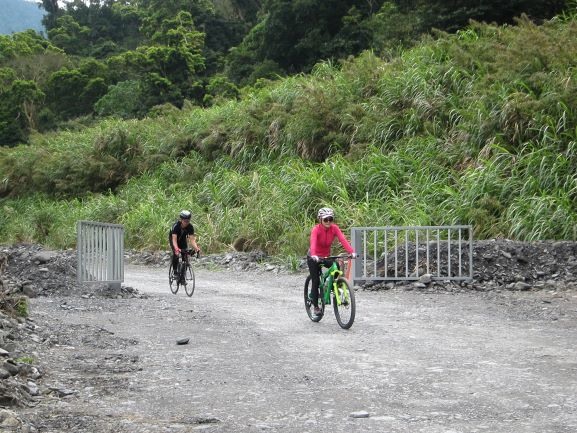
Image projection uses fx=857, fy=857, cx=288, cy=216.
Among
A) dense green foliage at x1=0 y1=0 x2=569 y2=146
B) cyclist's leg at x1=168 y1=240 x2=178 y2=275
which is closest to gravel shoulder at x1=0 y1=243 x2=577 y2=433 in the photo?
cyclist's leg at x1=168 y1=240 x2=178 y2=275

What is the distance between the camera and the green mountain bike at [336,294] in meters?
10.9

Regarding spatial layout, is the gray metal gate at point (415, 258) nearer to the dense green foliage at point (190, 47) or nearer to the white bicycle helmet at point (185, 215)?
the white bicycle helmet at point (185, 215)

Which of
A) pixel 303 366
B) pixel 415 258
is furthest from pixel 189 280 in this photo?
pixel 303 366

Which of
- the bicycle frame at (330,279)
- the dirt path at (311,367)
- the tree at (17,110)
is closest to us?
the dirt path at (311,367)

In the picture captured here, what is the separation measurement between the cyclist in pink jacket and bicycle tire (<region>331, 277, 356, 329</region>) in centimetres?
42

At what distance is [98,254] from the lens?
636 inches

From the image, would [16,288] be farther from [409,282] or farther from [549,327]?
[549,327]

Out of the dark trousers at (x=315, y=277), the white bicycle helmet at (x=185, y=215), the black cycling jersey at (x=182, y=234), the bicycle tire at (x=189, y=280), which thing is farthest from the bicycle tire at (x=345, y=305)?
the black cycling jersey at (x=182, y=234)

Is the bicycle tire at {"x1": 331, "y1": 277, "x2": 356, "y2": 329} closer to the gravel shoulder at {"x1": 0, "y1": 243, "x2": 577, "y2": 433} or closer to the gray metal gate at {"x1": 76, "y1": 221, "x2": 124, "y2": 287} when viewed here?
the gravel shoulder at {"x1": 0, "y1": 243, "x2": 577, "y2": 433}

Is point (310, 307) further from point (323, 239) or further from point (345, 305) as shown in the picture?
point (323, 239)

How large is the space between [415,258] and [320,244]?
16.7 feet

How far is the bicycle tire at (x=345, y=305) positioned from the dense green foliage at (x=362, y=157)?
7.40m

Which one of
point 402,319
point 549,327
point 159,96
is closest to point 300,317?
point 402,319

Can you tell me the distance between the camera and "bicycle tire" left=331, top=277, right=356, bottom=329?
10859 mm
